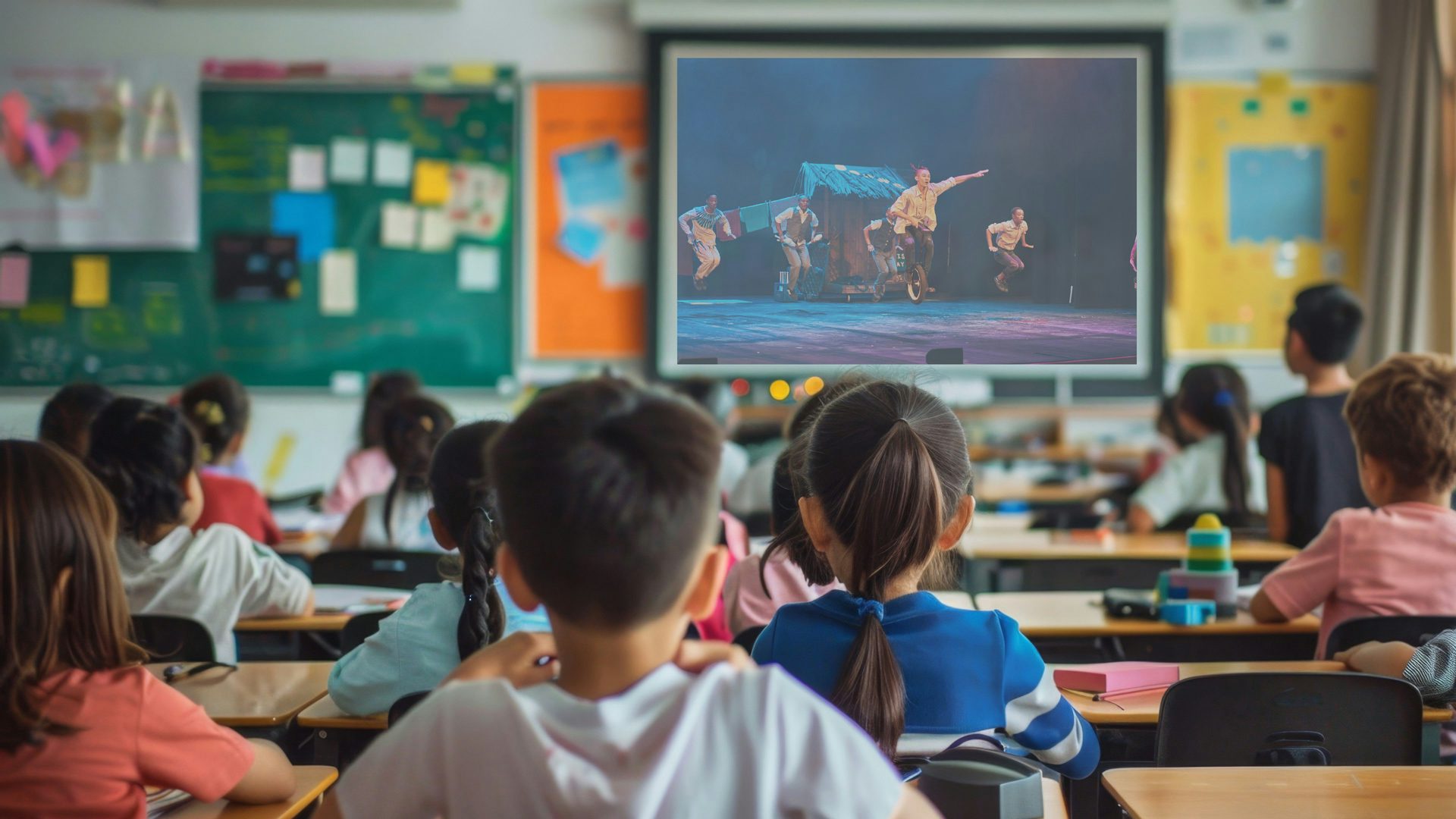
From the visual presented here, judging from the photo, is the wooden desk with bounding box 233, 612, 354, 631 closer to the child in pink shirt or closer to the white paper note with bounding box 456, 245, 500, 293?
the child in pink shirt

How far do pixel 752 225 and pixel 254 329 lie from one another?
472 centimetres

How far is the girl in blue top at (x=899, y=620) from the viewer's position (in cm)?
154

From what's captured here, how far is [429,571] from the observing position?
3035 mm

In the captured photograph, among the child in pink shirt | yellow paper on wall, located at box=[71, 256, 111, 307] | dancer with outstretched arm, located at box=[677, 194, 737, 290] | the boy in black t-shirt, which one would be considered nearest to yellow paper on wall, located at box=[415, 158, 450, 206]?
yellow paper on wall, located at box=[71, 256, 111, 307]

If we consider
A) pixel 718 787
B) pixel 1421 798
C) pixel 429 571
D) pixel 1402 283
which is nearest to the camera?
pixel 718 787

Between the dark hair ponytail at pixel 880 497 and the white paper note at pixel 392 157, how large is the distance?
4471 mm

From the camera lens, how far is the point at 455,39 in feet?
19.0

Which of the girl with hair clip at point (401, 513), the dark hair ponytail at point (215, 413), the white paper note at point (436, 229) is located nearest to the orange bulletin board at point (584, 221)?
the white paper note at point (436, 229)

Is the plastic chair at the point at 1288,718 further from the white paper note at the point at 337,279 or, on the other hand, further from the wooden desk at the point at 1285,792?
the white paper note at the point at 337,279

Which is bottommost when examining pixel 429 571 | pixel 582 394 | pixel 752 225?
pixel 429 571

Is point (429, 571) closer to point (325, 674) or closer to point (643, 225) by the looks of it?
point (325, 674)

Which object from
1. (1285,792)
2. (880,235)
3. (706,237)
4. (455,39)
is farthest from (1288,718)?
(455,39)

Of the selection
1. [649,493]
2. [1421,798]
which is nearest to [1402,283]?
[1421,798]

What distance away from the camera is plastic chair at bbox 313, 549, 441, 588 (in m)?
3.04
